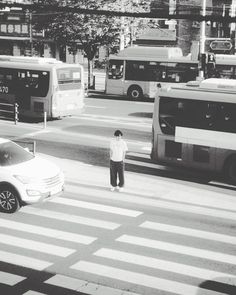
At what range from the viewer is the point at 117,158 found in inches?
575

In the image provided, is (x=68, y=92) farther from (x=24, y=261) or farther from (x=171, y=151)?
(x=24, y=261)

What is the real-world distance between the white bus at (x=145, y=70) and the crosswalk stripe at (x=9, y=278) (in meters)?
26.3

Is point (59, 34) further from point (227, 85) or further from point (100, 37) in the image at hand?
point (227, 85)

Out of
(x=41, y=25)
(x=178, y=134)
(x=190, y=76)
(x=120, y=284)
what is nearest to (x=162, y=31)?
(x=41, y=25)

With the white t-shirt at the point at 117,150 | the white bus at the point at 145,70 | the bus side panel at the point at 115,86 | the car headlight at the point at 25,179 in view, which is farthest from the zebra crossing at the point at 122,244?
the bus side panel at the point at 115,86

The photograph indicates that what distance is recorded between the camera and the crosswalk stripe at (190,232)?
1132cm

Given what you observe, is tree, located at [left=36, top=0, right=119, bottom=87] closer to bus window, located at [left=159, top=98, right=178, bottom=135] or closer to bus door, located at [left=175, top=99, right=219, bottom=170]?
bus window, located at [left=159, top=98, right=178, bottom=135]

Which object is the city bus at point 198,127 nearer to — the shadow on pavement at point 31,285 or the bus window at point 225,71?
the shadow on pavement at point 31,285

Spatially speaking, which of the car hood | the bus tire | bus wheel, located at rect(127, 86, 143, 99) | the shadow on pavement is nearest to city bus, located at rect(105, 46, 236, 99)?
bus wheel, located at rect(127, 86, 143, 99)

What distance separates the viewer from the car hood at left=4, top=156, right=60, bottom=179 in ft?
41.8

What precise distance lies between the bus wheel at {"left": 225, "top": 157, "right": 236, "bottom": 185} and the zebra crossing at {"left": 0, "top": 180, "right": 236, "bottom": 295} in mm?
1535

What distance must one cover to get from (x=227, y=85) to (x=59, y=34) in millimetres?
27119

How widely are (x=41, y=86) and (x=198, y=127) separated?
36.7 ft

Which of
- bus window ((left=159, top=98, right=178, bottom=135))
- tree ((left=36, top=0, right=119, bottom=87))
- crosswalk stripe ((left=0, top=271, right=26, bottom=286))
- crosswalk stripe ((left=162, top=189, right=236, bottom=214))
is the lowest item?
crosswalk stripe ((left=162, top=189, right=236, bottom=214))
